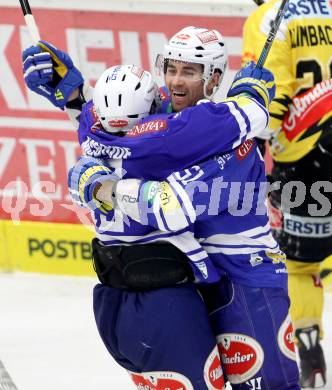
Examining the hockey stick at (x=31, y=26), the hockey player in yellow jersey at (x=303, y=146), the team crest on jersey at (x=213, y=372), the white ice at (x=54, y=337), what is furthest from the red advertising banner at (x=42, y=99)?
the team crest on jersey at (x=213, y=372)

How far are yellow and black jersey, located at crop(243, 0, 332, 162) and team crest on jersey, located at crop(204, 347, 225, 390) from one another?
5.56 ft

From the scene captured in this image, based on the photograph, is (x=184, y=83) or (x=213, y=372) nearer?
(x=213, y=372)

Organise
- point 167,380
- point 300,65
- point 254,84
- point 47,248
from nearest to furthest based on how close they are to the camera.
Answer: point 167,380, point 254,84, point 300,65, point 47,248

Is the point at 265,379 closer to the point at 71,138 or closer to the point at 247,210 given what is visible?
the point at 247,210

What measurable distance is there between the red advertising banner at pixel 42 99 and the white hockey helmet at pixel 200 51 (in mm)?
2321

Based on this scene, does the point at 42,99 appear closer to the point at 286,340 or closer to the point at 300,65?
the point at 300,65

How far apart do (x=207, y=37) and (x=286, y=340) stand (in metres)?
1.05

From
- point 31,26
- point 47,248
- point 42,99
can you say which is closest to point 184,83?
point 31,26

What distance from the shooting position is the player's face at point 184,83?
4.07m

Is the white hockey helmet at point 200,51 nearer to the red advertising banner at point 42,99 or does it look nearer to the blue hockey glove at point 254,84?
the blue hockey glove at point 254,84

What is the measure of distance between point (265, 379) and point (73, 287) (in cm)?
298

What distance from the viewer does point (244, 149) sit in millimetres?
3949

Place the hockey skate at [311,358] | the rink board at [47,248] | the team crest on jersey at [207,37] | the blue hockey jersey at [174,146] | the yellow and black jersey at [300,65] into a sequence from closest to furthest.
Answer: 1. the blue hockey jersey at [174,146]
2. the team crest on jersey at [207,37]
3. the yellow and black jersey at [300,65]
4. the hockey skate at [311,358]
5. the rink board at [47,248]

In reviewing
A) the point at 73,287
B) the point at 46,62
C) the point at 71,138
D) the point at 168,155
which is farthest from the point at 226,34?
the point at 168,155
